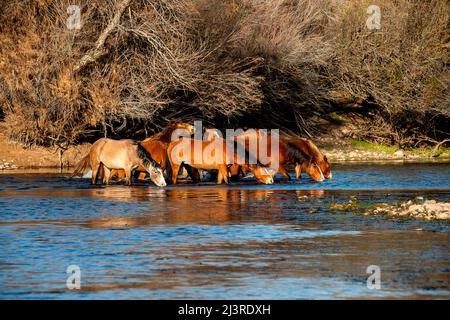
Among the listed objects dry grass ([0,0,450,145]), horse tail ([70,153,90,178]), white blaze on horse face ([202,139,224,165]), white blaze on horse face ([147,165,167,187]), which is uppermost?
dry grass ([0,0,450,145])

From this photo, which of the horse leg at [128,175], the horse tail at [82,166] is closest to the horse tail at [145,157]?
the horse leg at [128,175]

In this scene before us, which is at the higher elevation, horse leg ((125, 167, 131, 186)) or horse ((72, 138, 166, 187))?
horse ((72, 138, 166, 187))

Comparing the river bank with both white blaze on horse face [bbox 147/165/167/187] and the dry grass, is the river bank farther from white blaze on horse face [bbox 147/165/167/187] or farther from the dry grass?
white blaze on horse face [bbox 147/165/167/187]

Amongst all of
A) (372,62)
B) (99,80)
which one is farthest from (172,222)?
(372,62)

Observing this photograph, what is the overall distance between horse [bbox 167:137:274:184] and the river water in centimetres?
173

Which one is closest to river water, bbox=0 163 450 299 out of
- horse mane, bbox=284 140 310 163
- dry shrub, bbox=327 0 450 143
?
horse mane, bbox=284 140 310 163

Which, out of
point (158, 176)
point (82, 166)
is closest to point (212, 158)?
point (158, 176)

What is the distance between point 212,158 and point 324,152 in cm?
1431

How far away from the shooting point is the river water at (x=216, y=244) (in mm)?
11531

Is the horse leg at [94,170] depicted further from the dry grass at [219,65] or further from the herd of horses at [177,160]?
the dry grass at [219,65]

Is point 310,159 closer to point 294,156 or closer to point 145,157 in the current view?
point 294,156

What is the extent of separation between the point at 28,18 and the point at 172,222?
56.3ft

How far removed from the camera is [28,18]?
33.0 m

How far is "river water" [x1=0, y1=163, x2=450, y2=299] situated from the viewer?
11531 millimetres
